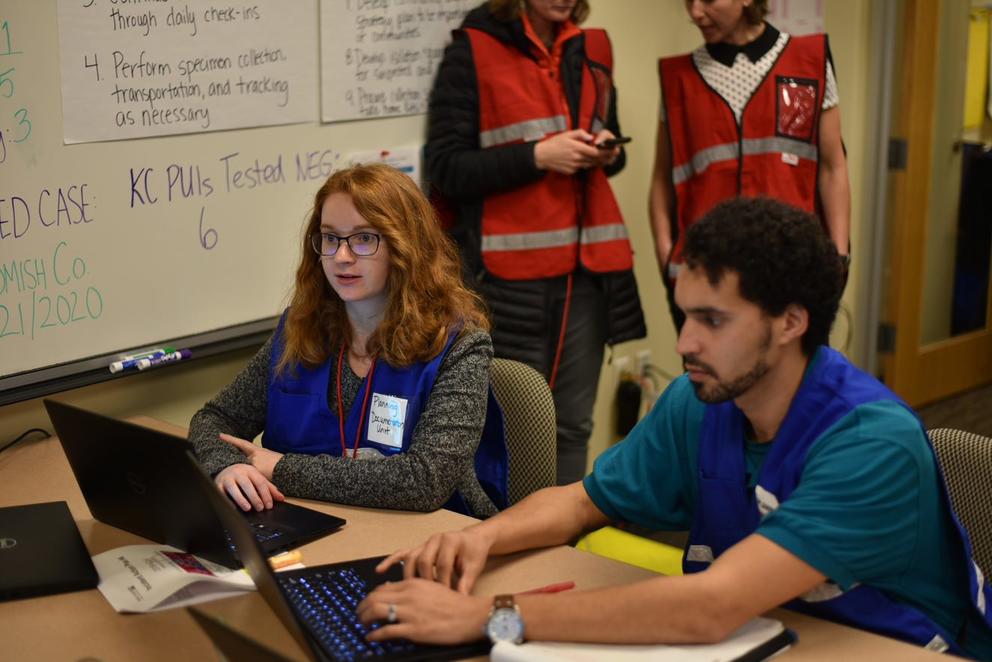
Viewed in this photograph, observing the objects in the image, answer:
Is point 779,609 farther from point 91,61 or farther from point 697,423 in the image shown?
point 91,61

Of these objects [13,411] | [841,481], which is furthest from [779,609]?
[13,411]

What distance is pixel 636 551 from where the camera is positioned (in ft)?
7.72

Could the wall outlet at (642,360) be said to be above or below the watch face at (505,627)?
below

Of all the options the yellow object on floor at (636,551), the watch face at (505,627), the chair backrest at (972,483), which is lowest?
the yellow object on floor at (636,551)

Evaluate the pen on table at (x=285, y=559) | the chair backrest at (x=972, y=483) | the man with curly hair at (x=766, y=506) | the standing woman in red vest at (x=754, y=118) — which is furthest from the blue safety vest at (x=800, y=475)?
the standing woman in red vest at (x=754, y=118)

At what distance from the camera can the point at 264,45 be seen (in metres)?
2.69

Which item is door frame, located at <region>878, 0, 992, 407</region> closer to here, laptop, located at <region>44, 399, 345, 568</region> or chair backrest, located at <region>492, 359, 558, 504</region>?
chair backrest, located at <region>492, 359, 558, 504</region>

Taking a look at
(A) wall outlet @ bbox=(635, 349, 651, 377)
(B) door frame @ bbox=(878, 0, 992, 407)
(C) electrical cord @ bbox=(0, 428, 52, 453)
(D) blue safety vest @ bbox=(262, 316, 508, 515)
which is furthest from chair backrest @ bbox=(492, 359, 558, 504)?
(B) door frame @ bbox=(878, 0, 992, 407)

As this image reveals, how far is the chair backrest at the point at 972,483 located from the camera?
1718 millimetres

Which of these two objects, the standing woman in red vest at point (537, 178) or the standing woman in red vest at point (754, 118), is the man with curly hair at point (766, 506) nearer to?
the standing woman in red vest at point (537, 178)

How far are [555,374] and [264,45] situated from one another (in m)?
1.14

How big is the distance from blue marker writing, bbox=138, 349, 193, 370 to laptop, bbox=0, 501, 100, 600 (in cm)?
59

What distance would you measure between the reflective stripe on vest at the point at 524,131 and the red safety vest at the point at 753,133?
388mm

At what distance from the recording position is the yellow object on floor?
228cm
